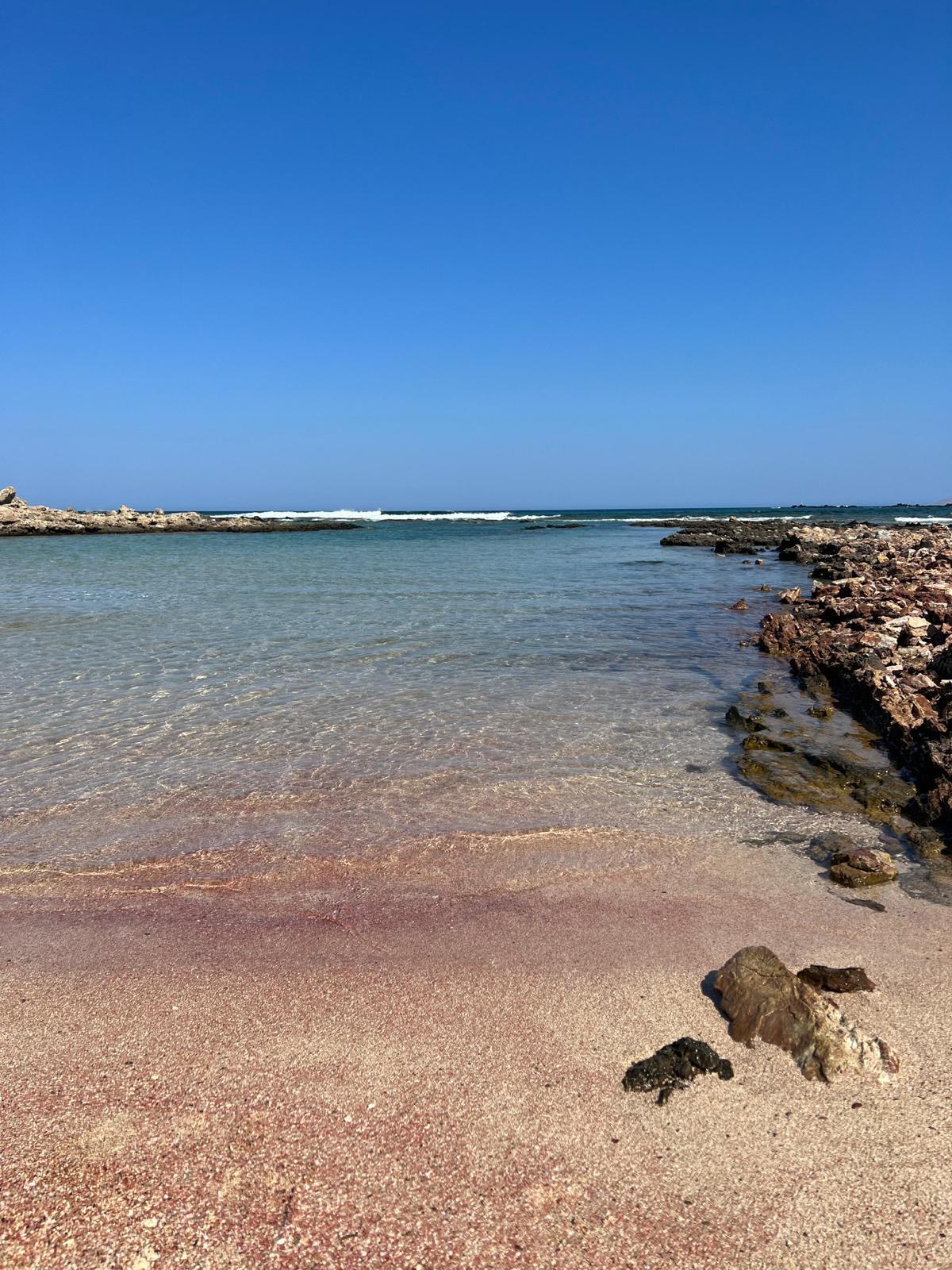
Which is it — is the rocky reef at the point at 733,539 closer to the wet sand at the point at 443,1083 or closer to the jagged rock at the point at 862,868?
the jagged rock at the point at 862,868

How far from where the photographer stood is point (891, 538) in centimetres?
3209

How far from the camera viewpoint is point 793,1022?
2943mm

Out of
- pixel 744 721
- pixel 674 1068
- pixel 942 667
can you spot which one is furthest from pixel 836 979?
Result: pixel 942 667

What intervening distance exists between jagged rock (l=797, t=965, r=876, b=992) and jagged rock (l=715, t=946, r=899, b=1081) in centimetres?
10

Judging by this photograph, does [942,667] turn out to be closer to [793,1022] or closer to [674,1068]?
[793,1022]

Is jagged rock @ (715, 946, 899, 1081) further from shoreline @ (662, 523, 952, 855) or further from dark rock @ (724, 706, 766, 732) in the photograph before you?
dark rock @ (724, 706, 766, 732)

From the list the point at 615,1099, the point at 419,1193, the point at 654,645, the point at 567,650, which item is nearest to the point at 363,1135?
the point at 419,1193

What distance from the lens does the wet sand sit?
7.08 ft

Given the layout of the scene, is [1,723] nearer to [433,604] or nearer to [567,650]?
[567,650]

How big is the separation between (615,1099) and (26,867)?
365 cm

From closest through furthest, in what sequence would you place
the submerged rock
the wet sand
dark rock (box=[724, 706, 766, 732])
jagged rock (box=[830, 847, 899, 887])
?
the wet sand → the submerged rock → jagged rock (box=[830, 847, 899, 887]) → dark rock (box=[724, 706, 766, 732])

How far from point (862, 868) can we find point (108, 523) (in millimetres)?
61548

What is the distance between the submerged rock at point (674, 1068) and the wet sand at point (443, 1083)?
0.16 feet

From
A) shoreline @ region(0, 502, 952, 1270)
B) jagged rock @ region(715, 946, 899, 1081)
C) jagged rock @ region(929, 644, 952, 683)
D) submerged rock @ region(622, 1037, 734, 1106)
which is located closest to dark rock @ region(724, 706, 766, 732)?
jagged rock @ region(929, 644, 952, 683)
